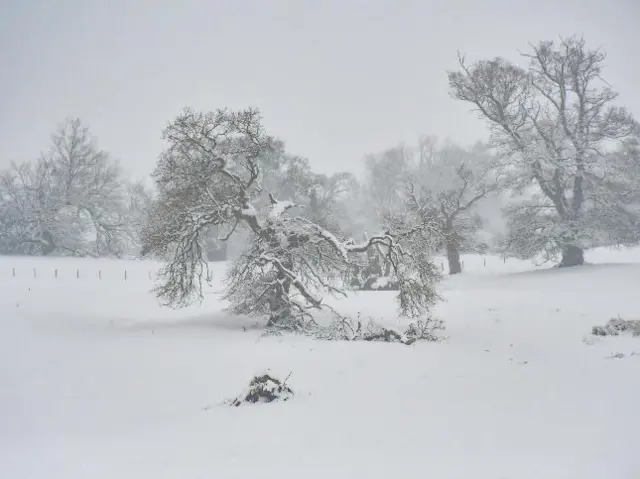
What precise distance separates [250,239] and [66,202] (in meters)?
31.4

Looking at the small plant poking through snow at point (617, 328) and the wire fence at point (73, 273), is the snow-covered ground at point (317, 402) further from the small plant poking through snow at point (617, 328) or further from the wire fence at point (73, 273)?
the wire fence at point (73, 273)

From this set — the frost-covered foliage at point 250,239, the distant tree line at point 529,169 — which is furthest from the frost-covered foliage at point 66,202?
the frost-covered foliage at point 250,239

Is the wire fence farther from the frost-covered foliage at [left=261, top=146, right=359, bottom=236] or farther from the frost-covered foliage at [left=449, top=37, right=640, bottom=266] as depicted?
the frost-covered foliage at [left=449, top=37, right=640, bottom=266]

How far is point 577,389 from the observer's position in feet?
29.4

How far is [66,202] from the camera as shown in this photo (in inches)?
1705

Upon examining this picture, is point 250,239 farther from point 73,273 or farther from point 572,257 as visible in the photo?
point 572,257

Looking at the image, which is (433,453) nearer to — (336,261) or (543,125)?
(336,261)

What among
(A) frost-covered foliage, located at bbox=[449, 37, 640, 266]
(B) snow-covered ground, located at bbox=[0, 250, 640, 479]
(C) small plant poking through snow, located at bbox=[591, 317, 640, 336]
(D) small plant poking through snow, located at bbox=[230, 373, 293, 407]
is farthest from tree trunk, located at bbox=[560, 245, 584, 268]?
(D) small plant poking through snow, located at bbox=[230, 373, 293, 407]

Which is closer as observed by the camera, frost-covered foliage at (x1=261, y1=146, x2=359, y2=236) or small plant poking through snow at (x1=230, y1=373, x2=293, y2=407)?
small plant poking through snow at (x1=230, y1=373, x2=293, y2=407)

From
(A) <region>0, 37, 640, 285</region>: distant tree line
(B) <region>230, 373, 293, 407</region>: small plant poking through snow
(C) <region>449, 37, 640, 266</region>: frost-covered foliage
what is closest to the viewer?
(B) <region>230, 373, 293, 407</region>: small plant poking through snow

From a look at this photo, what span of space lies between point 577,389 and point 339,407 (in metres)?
4.66

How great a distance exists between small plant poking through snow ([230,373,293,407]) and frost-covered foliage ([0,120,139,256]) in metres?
40.1

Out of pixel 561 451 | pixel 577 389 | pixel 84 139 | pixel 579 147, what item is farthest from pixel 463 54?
pixel 84 139

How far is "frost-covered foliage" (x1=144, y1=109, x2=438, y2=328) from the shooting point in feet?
60.4
